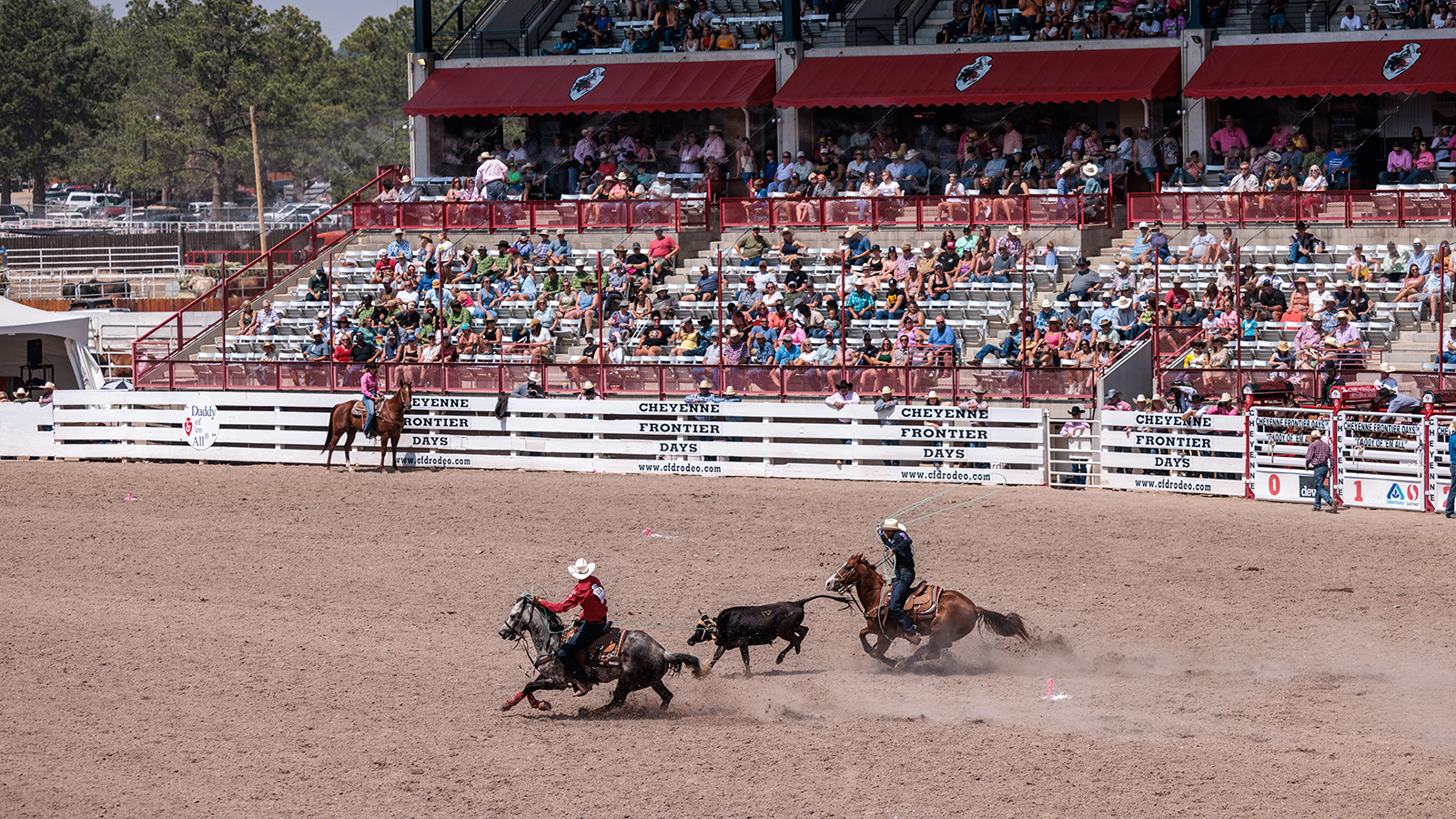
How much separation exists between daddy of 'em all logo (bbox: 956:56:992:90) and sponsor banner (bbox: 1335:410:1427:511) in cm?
1512

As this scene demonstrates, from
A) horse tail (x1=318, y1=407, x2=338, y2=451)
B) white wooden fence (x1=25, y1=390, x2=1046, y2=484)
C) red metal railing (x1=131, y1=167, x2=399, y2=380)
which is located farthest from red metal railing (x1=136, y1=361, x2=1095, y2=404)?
red metal railing (x1=131, y1=167, x2=399, y2=380)

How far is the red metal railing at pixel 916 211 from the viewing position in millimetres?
29969

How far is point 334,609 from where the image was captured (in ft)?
53.6

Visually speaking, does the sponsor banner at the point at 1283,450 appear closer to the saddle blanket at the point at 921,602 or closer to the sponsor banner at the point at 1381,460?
the sponsor banner at the point at 1381,460

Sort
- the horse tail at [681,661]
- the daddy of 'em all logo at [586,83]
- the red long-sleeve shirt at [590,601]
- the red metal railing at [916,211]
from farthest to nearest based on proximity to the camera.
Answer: the daddy of 'em all logo at [586,83] → the red metal railing at [916,211] → the horse tail at [681,661] → the red long-sleeve shirt at [590,601]

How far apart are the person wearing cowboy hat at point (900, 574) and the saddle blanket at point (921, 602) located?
0.15 ft

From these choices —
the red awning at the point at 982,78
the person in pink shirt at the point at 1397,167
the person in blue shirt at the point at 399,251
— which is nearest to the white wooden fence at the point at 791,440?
the person in blue shirt at the point at 399,251

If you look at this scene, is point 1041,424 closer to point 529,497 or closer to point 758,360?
point 758,360

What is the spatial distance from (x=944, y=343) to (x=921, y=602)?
12912 millimetres

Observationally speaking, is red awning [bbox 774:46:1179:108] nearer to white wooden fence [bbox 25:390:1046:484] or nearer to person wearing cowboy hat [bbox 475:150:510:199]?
person wearing cowboy hat [bbox 475:150:510:199]

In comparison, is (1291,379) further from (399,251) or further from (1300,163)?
(399,251)

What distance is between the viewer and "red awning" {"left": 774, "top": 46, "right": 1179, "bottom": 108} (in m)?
32.7

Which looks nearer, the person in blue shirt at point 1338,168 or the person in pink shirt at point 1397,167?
the person in blue shirt at point 1338,168

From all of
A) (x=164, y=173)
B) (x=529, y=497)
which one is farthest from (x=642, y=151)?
(x=164, y=173)
